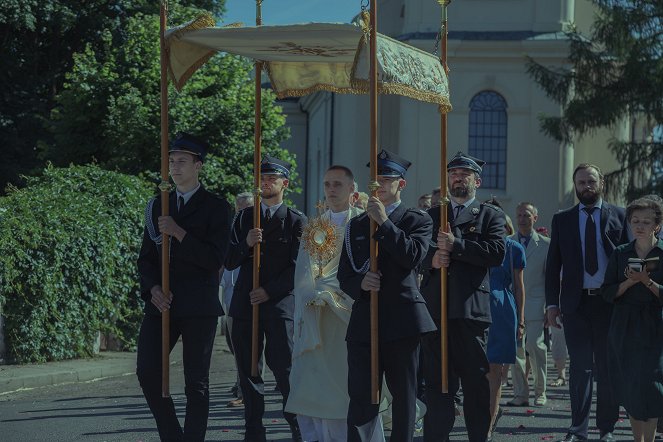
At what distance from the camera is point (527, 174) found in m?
39.2

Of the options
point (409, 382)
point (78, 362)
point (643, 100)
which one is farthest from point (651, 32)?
point (409, 382)

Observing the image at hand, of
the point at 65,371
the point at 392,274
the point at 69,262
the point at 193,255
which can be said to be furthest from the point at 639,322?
the point at 69,262

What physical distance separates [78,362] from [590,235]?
8507 millimetres

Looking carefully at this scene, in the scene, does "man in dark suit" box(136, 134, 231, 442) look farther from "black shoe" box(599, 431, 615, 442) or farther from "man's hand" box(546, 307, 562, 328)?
"black shoe" box(599, 431, 615, 442)

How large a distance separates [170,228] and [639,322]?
3.44 m

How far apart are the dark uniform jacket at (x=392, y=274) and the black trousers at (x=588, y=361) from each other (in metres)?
2.47

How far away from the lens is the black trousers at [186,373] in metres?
8.17

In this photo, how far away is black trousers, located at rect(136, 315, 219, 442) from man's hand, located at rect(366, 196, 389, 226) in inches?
51.7

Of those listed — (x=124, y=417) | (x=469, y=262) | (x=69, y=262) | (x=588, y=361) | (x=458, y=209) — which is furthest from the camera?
(x=69, y=262)

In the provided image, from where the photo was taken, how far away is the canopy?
26.6 feet

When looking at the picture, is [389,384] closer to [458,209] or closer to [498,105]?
[458,209]

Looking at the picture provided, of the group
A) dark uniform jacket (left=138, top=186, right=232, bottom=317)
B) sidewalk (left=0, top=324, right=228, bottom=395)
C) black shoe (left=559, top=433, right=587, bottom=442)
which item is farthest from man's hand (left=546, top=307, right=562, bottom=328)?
sidewalk (left=0, top=324, right=228, bottom=395)

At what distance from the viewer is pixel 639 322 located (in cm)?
894

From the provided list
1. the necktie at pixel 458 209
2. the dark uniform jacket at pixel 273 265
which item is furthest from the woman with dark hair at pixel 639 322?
the dark uniform jacket at pixel 273 265
